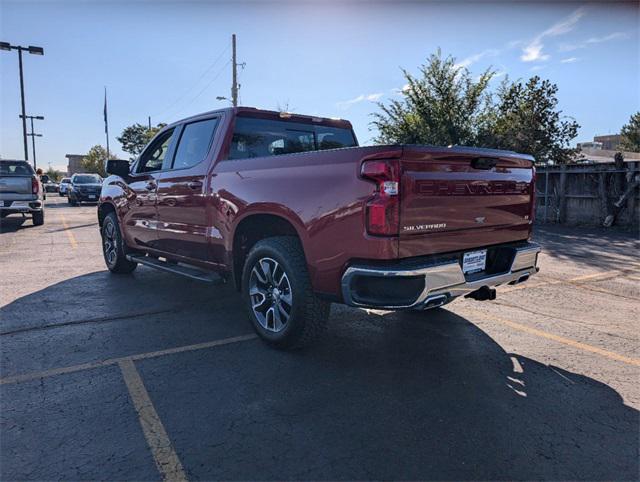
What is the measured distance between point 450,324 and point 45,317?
409 cm

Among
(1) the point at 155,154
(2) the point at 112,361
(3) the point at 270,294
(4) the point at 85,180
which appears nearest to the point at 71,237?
(1) the point at 155,154

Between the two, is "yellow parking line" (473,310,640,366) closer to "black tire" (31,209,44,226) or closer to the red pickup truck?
the red pickup truck

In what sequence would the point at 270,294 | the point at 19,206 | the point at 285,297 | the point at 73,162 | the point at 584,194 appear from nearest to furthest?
the point at 285,297 < the point at 270,294 < the point at 19,206 < the point at 584,194 < the point at 73,162

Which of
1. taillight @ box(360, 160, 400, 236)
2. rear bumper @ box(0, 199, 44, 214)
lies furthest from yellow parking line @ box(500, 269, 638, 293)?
rear bumper @ box(0, 199, 44, 214)

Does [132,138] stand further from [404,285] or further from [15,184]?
[404,285]

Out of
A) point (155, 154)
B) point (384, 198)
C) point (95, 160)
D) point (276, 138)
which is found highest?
point (95, 160)

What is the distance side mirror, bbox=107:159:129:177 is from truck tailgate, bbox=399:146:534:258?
4441 mm

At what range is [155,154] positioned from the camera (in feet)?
18.7

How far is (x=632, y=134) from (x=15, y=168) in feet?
168

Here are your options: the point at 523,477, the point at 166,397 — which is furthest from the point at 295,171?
the point at 523,477

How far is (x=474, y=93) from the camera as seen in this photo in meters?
21.4

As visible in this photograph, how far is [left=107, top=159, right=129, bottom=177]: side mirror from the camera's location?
599cm

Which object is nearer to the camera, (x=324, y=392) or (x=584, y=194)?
(x=324, y=392)

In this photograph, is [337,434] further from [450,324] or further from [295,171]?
[450,324]
